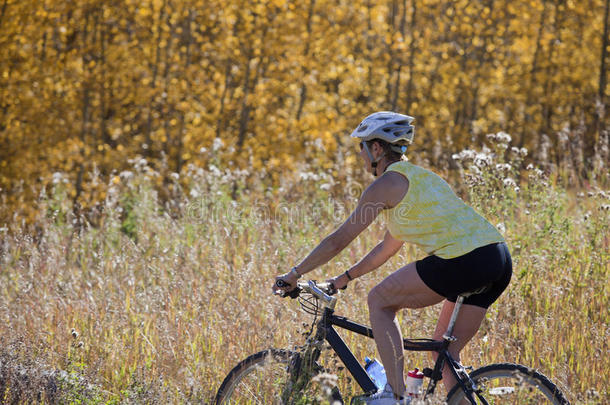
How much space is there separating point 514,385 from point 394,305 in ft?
2.27

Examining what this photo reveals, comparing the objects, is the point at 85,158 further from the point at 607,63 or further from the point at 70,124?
the point at 607,63

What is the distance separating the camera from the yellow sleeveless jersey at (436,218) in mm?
3367

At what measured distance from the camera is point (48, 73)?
1032cm

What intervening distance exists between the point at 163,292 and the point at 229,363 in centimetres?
151

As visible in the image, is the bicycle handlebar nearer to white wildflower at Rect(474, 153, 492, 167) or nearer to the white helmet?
the white helmet

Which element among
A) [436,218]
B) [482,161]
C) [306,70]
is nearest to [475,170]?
[482,161]

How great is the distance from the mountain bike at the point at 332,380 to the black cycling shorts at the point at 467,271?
0.07m

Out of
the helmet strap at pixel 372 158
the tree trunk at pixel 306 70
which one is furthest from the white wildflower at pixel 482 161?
the tree trunk at pixel 306 70

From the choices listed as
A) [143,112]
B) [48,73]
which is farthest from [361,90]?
[48,73]

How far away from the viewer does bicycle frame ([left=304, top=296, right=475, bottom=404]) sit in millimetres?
3355

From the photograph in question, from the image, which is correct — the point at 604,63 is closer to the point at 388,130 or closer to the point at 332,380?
the point at 388,130

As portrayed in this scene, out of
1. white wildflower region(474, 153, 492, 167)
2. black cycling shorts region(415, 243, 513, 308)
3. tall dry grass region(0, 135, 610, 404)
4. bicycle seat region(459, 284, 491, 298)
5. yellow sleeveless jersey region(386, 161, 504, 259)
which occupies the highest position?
white wildflower region(474, 153, 492, 167)

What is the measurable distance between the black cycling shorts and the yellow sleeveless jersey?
42mm

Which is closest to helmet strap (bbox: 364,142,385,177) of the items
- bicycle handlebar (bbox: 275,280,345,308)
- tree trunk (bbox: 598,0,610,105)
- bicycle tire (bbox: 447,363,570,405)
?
bicycle handlebar (bbox: 275,280,345,308)
